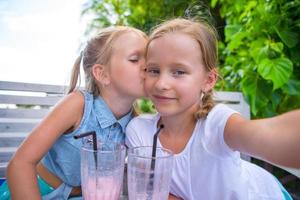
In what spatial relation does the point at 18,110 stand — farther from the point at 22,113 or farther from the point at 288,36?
the point at 288,36

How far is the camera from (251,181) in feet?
3.98

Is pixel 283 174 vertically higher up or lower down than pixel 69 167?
lower down

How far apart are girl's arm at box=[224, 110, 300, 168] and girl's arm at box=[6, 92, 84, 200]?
580 mm

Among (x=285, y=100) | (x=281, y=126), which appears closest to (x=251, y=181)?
(x=281, y=126)

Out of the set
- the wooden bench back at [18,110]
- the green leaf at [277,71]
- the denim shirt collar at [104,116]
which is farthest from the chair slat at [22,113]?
the green leaf at [277,71]

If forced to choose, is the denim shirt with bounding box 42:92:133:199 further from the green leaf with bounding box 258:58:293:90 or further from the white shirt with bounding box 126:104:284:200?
the green leaf with bounding box 258:58:293:90

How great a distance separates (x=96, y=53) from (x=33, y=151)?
49 cm

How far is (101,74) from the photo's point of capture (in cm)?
129

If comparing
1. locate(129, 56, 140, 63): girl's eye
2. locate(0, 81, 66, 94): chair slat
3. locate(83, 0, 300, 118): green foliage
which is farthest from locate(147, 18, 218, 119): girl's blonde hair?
locate(0, 81, 66, 94): chair slat

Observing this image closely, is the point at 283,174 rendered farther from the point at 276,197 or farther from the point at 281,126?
the point at 281,126

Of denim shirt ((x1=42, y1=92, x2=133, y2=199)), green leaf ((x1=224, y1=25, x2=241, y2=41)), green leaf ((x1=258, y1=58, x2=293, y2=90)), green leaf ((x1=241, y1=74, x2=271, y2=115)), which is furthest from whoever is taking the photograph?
green leaf ((x1=224, y1=25, x2=241, y2=41))

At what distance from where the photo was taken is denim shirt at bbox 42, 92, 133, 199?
3.95 ft

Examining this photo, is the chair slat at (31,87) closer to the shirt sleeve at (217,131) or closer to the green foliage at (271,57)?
the shirt sleeve at (217,131)

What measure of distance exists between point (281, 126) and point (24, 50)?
7.25 ft
